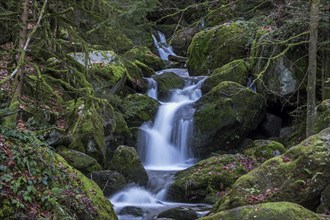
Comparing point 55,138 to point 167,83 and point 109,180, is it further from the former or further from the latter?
point 167,83

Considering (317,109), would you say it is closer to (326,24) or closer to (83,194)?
(326,24)

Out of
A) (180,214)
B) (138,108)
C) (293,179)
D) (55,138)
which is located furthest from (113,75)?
(293,179)

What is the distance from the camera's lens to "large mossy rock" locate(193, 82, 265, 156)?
1372 centimetres

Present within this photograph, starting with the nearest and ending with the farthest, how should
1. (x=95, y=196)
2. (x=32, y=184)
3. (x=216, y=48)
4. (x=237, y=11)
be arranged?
(x=32, y=184), (x=95, y=196), (x=216, y=48), (x=237, y=11)

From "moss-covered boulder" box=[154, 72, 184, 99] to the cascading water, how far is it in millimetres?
217

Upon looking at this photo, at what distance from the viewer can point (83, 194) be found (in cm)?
565

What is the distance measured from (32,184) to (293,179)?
13.0ft

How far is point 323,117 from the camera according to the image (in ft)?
32.4

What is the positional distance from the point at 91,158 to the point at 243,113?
596 cm

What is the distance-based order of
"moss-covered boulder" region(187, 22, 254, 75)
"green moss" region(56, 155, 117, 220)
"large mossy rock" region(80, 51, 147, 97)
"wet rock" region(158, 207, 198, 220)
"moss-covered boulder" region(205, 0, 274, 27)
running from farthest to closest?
"moss-covered boulder" region(205, 0, 274, 27)
"moss-covered boulder" region(187, 22, 254, 75)
"large mossy rock" region(80, 51, 147, 97)
"wet rock" region(158, 207, 198, 220)
"green moss" region(56, 155, 117, 220)

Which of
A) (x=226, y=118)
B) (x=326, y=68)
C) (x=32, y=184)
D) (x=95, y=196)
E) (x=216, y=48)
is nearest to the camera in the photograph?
(x=32, y=184)

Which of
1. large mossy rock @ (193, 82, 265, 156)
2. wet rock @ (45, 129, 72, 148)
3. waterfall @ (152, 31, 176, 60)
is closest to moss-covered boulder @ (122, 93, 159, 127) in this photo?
large mossy rock @ (193, 82, 265, 156)

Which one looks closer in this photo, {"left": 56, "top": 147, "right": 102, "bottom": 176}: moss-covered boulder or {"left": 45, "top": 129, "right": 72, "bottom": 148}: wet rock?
{"left": 56, "top": 147, "right": 102, "bottom": 176}: moss-covered boulder

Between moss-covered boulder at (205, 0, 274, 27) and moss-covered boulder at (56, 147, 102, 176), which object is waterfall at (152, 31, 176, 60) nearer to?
moss-covered boulder at (205, 0, 274, 27)
